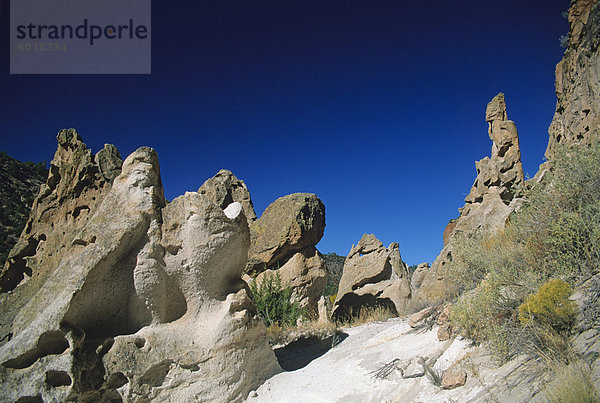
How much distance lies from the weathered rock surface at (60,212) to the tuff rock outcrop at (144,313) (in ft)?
1.46

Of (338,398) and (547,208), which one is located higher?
(547,208)

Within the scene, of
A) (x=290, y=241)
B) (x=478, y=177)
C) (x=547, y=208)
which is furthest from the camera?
(x=478, y=177)

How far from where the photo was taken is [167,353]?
170 inches

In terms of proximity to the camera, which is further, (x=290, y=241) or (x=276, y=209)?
(x=276, y=209)

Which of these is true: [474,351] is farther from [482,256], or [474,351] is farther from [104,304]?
[104,304]

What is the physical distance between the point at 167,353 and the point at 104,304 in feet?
3.12

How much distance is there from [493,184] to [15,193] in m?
25.8

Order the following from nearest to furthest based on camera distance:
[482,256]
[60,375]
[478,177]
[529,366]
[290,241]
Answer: [529,366], [60,375], [482,256], [290,241], [478,177]

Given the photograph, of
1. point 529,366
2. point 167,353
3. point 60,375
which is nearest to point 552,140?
point 529,366

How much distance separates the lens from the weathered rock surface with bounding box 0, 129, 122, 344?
5504 millimetres

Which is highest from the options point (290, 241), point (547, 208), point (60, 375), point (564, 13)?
point (564, 13)

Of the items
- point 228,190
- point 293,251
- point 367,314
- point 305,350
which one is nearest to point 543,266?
point 305,350

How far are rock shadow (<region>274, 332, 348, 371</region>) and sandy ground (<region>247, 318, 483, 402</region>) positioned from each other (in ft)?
0.18

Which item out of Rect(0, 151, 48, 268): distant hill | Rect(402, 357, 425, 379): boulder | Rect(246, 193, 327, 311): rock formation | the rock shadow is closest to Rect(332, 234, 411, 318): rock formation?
Rect(246, 193, 327, 311): rock formation
